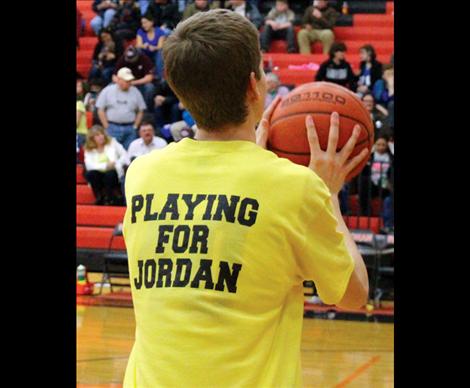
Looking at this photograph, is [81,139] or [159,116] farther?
[81,139]

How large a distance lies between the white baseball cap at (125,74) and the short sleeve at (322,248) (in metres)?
11.1

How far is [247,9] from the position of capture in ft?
48.3

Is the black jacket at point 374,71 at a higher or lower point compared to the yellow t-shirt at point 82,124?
higher

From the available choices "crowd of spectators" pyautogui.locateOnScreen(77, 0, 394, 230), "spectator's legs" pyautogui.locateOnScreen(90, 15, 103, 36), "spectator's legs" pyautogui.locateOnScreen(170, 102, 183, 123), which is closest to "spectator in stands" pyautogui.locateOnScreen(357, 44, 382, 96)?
"crowd of spectators" pyautogui.locateOnScreen(77, 0, 394, 230)

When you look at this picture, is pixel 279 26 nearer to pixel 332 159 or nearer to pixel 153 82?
pixel 153 82

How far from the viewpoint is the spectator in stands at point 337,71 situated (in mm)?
12273

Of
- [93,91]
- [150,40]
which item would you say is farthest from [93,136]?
[150,40]

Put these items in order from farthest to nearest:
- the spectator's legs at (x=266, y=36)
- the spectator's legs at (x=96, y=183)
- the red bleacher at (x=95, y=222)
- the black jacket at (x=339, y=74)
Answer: the spectator's legs at (x=266, y=36), the black jacket at (x=339, y=74), the spectator's legs at (x=96, y=183), the red bleacher at (x=95, y=222)

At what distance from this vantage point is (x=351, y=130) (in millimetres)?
2359

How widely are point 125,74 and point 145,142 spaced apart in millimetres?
1913

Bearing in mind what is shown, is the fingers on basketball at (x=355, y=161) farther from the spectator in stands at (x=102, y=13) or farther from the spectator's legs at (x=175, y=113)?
the spectator in stands at (x=102, y=13)

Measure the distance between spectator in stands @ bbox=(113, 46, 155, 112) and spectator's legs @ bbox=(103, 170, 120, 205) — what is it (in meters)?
1.93

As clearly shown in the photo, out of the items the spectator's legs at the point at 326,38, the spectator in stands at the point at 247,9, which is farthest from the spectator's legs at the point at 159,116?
the spectator's legs at the point at 326,38
